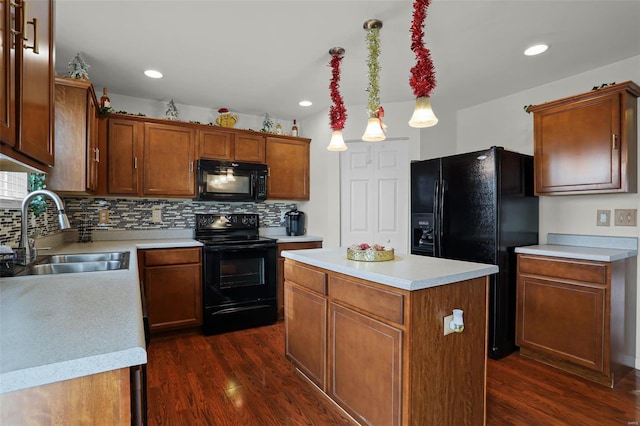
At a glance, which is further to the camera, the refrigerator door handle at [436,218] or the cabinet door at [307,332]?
the refrigerator door handle at [436,218]

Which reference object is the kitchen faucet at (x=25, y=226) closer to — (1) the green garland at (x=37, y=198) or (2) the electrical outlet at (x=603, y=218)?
(1) the green garland at (x=37, y=198)

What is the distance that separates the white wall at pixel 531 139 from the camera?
2547 mm

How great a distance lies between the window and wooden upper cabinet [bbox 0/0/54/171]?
764mm

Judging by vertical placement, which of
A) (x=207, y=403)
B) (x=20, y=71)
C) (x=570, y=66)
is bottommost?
(x=207, y=403)

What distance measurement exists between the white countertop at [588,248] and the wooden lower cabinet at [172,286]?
290 cm

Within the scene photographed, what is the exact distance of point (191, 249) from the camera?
320 cm

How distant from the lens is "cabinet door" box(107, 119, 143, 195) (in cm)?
315

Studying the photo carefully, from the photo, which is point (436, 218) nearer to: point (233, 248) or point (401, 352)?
point (401, 352)

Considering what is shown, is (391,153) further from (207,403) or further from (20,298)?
(20,298)

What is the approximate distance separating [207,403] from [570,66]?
369 cm

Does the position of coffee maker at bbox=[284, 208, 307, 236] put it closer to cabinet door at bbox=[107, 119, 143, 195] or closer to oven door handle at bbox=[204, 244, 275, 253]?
oven door handle at bbox=[204, 244, 275, 253]

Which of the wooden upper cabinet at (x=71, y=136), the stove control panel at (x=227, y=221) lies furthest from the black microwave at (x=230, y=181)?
the wooden upper cabinet at (x=71, y=136)

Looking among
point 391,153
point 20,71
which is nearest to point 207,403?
point 20,71

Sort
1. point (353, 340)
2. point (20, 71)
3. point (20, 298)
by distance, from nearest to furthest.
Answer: point (20, 71) → point (20, 298) → point (353, 340)
